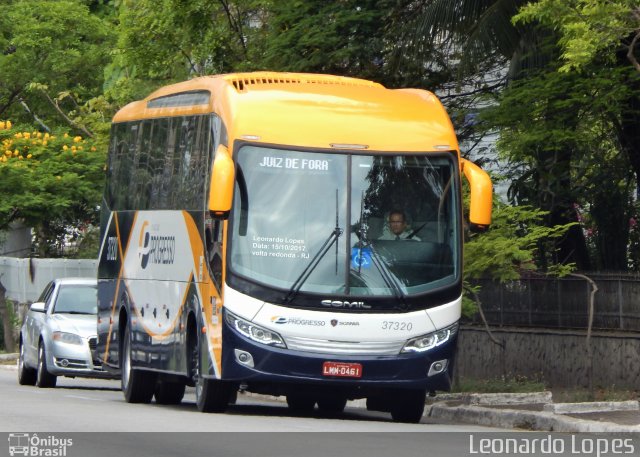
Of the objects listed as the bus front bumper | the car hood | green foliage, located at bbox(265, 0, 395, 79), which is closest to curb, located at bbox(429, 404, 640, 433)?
the bus front bumper

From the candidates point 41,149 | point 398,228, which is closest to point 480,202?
point 398,228

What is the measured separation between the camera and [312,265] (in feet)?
50.5

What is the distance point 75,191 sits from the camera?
33438 millimetres

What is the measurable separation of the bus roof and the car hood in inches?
261

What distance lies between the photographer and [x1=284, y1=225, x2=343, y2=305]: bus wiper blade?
1525cm

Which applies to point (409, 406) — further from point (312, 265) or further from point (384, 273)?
point (312, 265)

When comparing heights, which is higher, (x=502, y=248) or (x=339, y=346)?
(x=502, y=248)

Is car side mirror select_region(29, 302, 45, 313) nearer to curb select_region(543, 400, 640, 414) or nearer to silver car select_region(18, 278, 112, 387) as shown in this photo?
silver car select_region(18, 278, 112, 387)

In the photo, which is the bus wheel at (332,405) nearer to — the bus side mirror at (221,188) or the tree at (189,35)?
the bus side mirror at (221,188)

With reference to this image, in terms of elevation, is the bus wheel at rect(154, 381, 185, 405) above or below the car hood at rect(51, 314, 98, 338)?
below

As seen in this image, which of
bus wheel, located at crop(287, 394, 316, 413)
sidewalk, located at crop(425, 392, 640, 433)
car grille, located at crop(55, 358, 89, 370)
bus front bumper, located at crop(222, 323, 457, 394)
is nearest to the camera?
sidewalk, located at crop(425, 392, 640, 433)

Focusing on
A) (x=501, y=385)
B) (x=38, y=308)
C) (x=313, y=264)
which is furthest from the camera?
(x=38, y=308)

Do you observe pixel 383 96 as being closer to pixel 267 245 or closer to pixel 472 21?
pixel 267 245

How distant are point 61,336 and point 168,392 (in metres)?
3.39
